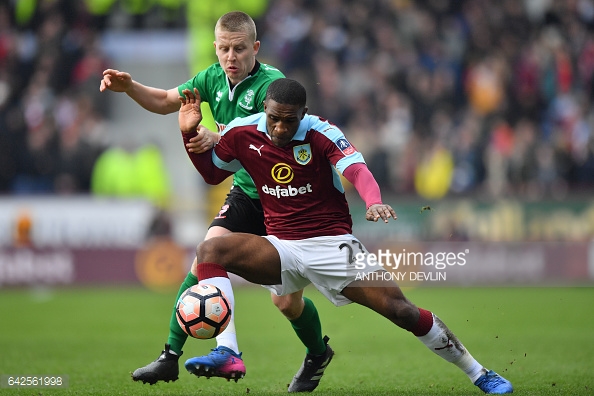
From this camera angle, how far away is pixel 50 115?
727 inches

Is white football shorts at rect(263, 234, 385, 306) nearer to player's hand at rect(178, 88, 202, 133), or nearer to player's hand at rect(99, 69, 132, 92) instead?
player's hand at rect(178, 88, 202, 133)

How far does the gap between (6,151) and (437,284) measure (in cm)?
815

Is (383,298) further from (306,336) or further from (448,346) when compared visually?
(306,336)

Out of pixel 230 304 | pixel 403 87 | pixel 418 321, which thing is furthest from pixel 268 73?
pixel 403 87

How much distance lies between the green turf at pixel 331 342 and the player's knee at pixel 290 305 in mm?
550

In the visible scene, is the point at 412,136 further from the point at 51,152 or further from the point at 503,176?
the point at 51,152

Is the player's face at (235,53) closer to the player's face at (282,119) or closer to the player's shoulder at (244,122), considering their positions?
the player's shoulder at (244,122)

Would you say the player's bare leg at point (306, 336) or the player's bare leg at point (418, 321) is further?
the player's bare leg at point (306, 336)

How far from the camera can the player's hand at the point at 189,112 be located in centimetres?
636

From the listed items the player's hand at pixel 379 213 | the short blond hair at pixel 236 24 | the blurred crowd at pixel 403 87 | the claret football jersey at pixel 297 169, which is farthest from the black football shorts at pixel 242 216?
the blurred crowd at pixel 403 87

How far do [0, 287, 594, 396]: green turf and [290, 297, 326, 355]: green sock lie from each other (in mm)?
303

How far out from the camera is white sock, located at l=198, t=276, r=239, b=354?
19.8ft

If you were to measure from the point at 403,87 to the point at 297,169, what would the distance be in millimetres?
13399

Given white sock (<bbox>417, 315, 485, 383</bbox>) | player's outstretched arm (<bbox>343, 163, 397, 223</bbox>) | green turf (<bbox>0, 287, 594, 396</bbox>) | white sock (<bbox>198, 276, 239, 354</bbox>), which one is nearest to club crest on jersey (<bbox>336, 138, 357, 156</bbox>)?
player's outstretched arm (<bbox>343, 163, 397, 223</bbox>)
